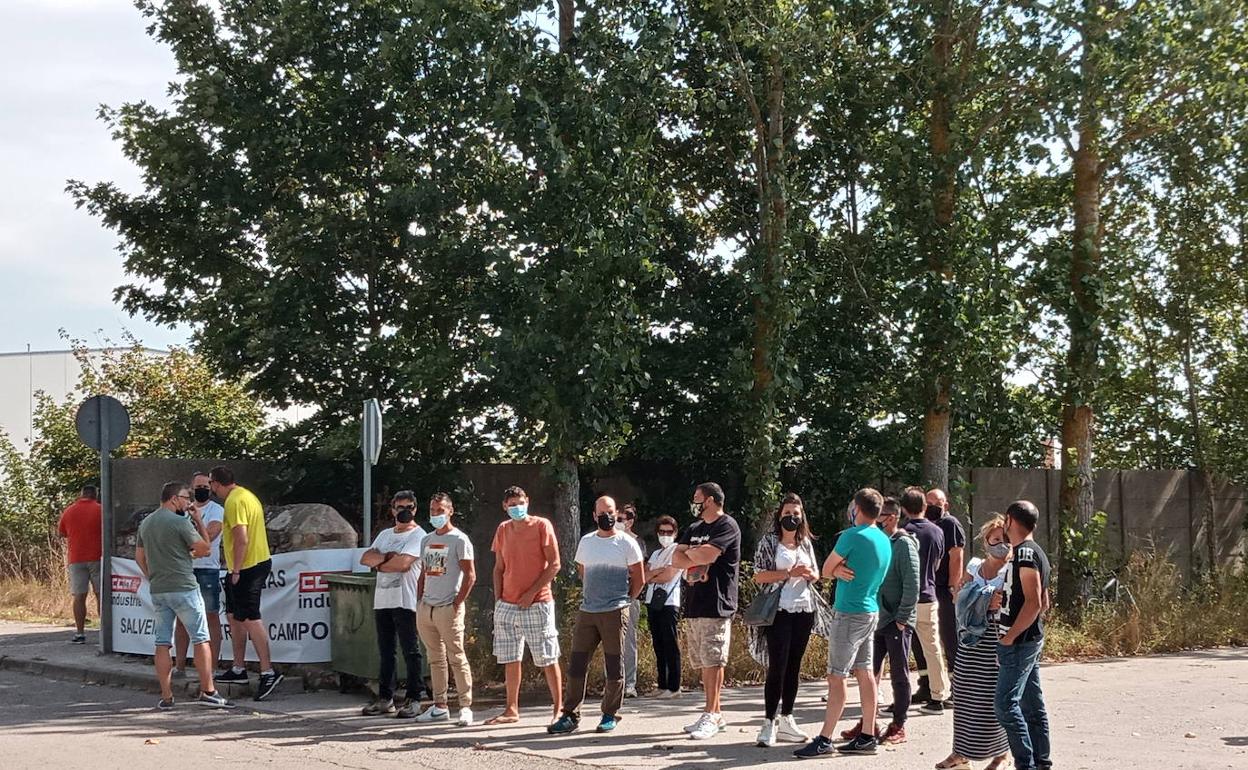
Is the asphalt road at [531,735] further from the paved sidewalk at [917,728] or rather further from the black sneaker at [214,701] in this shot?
the black sneaker at [214,701]

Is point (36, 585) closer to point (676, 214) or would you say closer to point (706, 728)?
point (676, 214)

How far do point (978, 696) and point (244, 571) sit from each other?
7062 millimetres

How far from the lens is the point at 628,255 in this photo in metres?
15.8

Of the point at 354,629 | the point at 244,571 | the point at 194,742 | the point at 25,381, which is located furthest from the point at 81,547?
the point at 25,381

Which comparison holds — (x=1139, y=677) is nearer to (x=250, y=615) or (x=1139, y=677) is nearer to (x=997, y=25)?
(x=997, y=25)

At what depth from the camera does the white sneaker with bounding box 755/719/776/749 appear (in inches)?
412

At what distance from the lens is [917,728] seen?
38.0 feet

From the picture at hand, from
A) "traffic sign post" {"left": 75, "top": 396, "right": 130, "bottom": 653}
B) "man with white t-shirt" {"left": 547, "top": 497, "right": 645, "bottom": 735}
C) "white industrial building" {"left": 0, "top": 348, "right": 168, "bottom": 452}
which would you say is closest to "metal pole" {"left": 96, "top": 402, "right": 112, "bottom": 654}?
"traffic sign post" {"left": 75, "top": 396, "right": 130, "bottom": 653}

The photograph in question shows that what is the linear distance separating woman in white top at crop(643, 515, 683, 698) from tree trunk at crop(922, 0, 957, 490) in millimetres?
5169

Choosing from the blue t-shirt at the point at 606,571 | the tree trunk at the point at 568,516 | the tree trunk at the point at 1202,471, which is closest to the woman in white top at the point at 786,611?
the blue t-shirt at the point at 606,571

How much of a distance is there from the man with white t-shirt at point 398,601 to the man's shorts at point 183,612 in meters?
1.69

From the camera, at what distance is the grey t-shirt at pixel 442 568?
39.2 feet

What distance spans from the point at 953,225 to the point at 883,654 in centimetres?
750

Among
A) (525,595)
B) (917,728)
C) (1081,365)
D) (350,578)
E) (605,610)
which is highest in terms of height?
(1081,365)
